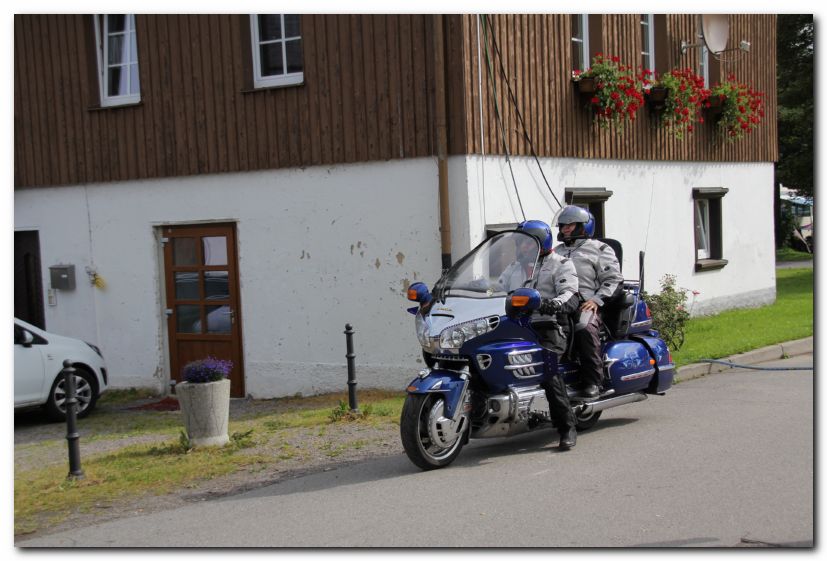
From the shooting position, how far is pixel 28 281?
1600cm

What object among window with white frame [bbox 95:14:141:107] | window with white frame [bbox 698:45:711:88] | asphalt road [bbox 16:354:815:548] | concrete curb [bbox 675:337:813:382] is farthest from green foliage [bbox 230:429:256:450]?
window with white frame [bbox 698:45:711:88]

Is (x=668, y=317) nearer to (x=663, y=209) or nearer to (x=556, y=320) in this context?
(x=663, y=209)

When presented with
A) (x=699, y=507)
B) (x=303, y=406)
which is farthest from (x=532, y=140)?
(x=699, y=507)

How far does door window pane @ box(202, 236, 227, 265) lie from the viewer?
1399cm

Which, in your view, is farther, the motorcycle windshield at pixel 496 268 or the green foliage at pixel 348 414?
the green foliage at pixel 348 414

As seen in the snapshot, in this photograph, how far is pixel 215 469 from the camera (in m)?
8.47

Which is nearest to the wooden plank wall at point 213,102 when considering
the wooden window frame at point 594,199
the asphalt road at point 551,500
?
the wooden window frame at point 594,199

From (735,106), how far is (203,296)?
32.0 feet

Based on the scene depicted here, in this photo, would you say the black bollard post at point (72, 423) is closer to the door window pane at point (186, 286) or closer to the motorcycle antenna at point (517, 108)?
the door window pane at point (186, 286)

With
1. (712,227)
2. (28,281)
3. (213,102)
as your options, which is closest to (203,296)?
(213,102)

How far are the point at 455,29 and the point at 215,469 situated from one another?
614cm

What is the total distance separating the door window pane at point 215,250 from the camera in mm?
13993

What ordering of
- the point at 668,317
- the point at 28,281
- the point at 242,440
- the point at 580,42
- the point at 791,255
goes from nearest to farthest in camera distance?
the point at 242,440, the point at 668,317, the point at 580,42, the point at 28,281, the point at 791,255

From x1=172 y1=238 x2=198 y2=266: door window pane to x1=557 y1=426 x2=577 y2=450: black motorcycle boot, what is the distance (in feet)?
25.3
